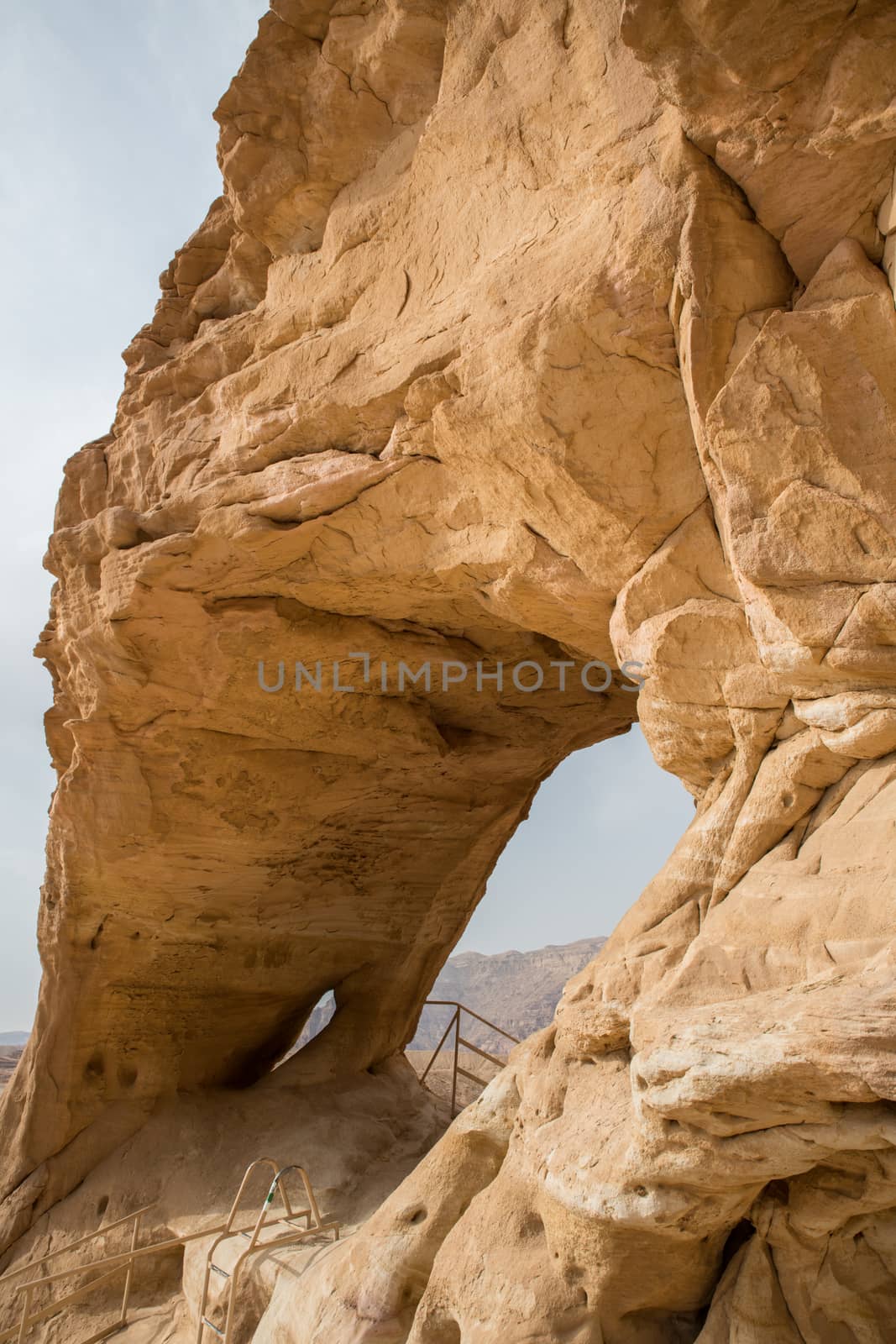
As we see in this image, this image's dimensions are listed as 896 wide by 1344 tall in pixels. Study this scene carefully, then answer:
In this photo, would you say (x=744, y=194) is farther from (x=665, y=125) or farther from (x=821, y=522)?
(x=821, y=522)

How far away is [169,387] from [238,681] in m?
1.81

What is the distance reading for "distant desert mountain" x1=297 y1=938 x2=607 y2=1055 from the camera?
27672 mm

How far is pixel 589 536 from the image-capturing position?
3.82 m

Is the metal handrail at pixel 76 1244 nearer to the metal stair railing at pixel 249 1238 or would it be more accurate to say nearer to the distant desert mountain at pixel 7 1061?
the metal stair railing at pixel 249 1238

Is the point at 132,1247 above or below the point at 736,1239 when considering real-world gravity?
below

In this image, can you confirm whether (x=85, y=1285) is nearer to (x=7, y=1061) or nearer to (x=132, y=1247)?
(x=132, y=1247)

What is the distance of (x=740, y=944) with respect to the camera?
115 inches

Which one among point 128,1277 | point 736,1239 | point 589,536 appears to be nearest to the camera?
point 736,1239

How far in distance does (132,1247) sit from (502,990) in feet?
92.5

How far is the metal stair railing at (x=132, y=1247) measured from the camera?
199 inches

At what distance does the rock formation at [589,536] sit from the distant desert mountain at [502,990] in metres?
22.2

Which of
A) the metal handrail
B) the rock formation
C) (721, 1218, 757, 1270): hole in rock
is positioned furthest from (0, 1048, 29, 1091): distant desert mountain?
(721, 1218, 757, 1270): hole in rock

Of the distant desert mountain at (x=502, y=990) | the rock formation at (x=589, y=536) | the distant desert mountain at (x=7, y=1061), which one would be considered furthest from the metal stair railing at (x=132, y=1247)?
the distant desert mountain at (x=502, y=990)

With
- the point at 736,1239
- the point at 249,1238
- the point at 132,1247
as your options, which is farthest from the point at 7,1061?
the point at 736,1239
